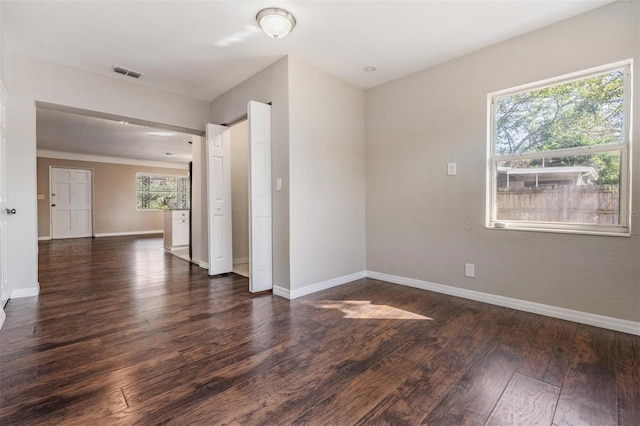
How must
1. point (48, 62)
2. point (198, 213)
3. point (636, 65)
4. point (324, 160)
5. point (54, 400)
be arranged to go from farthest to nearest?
point (198, 213) → point (324, 160) → point (48, 62) → point (636, 65) → point (54, 400)

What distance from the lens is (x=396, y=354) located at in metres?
1.95

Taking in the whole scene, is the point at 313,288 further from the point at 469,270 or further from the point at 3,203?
the point at 3,203

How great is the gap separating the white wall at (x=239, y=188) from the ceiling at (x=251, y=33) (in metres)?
1.41

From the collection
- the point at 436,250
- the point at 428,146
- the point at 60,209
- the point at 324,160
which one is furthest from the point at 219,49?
the point at 60,209

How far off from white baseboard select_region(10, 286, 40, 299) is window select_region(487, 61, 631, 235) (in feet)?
15.7

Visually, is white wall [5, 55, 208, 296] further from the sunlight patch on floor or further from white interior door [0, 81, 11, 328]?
the sunlight patch on floor

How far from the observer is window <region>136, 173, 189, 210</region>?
382 inches

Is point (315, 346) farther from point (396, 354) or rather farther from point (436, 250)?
point (436, 250)

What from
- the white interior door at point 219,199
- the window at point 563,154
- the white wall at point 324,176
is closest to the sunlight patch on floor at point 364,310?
the white wall at point 324,176

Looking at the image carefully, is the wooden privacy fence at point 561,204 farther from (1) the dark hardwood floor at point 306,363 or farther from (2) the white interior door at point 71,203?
(2) the white interior door at point 71,203

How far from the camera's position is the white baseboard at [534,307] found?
2.25 metres

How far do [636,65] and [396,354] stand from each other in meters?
2.71

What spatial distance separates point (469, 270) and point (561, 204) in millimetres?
978

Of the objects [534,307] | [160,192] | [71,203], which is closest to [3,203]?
[534,307]
